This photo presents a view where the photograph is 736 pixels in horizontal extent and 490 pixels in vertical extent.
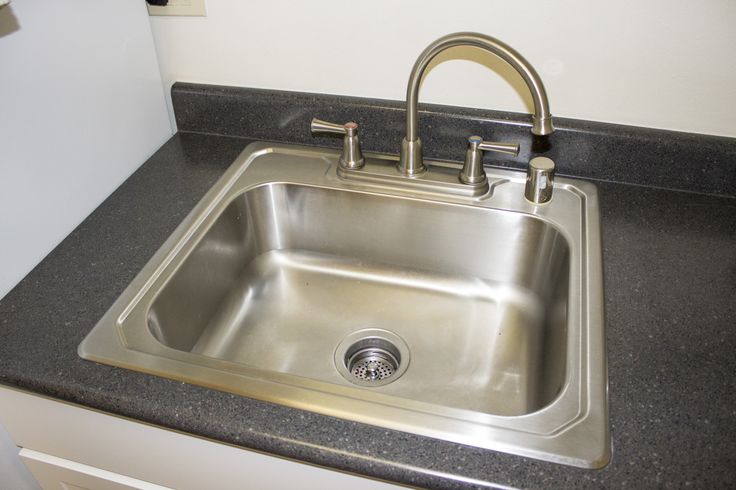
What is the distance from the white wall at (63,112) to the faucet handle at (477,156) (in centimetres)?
62

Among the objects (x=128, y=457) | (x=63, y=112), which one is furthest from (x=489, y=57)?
(x=128, y=457)

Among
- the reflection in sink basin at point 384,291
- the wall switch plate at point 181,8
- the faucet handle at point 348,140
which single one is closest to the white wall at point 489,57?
the wall switch plate at point 181,8

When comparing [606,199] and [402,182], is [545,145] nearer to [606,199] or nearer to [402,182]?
[606,199]

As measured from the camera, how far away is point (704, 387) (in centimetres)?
63

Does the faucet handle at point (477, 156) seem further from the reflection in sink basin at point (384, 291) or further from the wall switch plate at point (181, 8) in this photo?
the wall switch plate at point (181, 8)

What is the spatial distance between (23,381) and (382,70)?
0.73 m

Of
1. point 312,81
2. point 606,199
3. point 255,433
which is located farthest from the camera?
point 312,81

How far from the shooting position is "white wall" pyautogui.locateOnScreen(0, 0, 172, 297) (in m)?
0.75

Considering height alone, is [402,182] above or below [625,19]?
below

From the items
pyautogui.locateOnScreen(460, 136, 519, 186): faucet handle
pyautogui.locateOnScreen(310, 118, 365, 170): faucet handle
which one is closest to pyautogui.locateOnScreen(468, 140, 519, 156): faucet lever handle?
pyautogui.locateOnScreen(460, 136, 519, 186): faucet handle

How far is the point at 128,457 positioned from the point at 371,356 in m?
0.39

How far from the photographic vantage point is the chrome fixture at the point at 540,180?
34.4 inches

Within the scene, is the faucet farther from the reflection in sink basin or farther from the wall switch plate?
the wall switch plate

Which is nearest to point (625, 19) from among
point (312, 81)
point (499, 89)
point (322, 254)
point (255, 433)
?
point (499, 89)
